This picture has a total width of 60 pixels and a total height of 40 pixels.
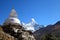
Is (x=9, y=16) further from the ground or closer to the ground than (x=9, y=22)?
further from the ground

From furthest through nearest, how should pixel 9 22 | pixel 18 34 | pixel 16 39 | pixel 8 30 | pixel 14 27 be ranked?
pixel 9 22
pixel 14 27
pixel 8 30
pixel 18 34
pixel 16 39

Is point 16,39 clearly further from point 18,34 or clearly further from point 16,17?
point 16,17

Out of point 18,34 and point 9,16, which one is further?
point 9,16

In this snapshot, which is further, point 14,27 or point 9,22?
point 9,22

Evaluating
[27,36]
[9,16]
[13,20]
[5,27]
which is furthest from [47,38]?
[9,16]

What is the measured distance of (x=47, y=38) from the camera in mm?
36062

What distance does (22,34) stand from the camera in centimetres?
3228

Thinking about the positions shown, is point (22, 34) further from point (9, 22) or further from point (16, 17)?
point (16, 17)

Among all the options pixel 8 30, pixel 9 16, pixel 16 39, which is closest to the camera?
pixel 16 39

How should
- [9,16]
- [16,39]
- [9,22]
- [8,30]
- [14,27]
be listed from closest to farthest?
[16,39] → [8,30] → [14,27] → [9,22] → [9,16]

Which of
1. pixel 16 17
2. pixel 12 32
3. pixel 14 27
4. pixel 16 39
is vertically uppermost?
pixel 16 17

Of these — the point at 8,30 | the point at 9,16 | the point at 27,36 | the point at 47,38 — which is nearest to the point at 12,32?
the point at 8,30

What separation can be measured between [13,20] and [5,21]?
5.99 ft

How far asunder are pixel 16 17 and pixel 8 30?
36.2ft
